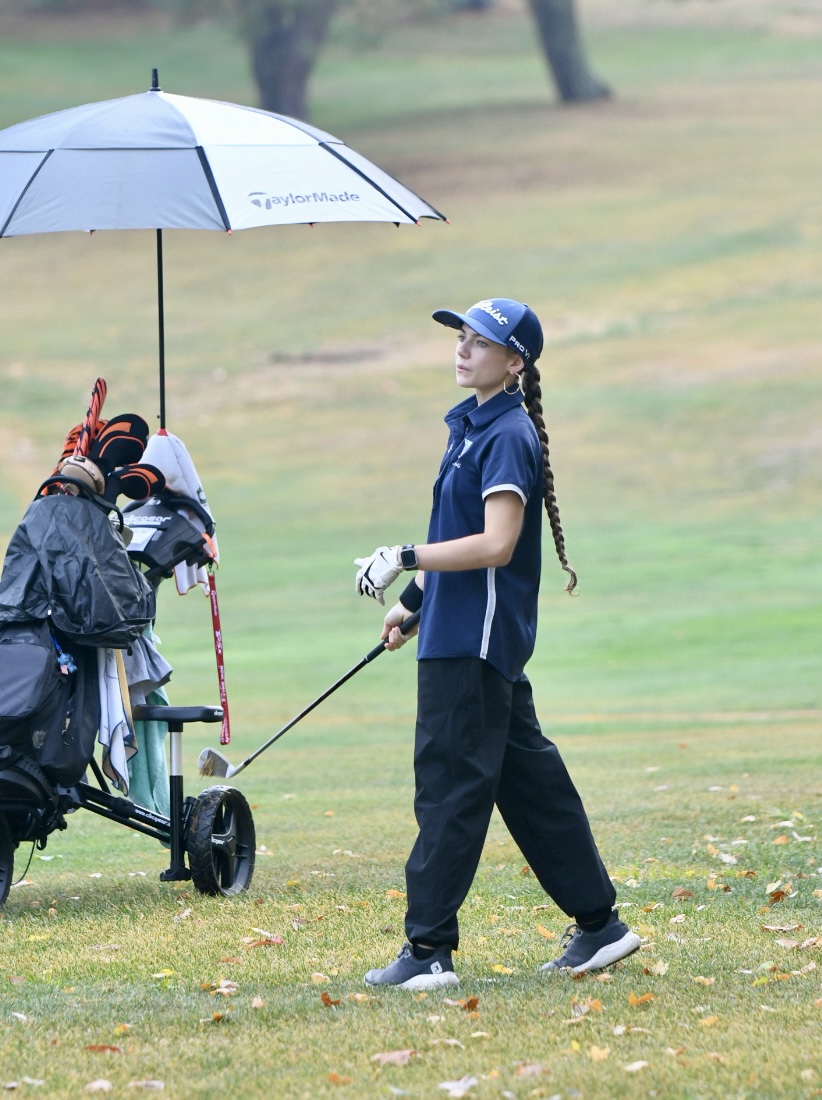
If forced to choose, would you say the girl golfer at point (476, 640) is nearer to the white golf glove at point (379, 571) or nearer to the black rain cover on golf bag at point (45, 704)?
the white golf glove at point (379, 571)

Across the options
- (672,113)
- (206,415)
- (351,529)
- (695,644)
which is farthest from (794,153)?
(695,644)

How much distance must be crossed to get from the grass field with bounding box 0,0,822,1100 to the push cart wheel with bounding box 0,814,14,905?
99 millimetres

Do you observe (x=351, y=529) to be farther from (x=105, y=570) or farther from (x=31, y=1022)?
(x=31, y=1022)

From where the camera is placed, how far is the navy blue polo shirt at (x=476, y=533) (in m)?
5.32

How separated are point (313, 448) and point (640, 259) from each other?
37.2 feet

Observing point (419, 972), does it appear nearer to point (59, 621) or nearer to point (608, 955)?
point (608, 955)

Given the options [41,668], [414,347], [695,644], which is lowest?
[695,644]

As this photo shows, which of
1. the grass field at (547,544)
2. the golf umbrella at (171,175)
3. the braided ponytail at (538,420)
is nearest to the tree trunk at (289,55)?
the grass field at (547,544)

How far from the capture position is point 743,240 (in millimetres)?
39000

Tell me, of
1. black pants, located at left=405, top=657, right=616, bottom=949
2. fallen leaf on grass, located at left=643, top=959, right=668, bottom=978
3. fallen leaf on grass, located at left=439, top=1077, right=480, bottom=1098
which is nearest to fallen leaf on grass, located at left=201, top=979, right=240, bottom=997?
black pants, located at left=405, top=657, right=616, bottom=949

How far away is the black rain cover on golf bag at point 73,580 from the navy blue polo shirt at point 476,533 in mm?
1554

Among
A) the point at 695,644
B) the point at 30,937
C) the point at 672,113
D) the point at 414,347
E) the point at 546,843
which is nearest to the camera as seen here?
the point at 546,843

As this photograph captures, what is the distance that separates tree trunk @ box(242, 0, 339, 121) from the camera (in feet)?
153

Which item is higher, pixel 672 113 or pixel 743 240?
pixel 672 113
